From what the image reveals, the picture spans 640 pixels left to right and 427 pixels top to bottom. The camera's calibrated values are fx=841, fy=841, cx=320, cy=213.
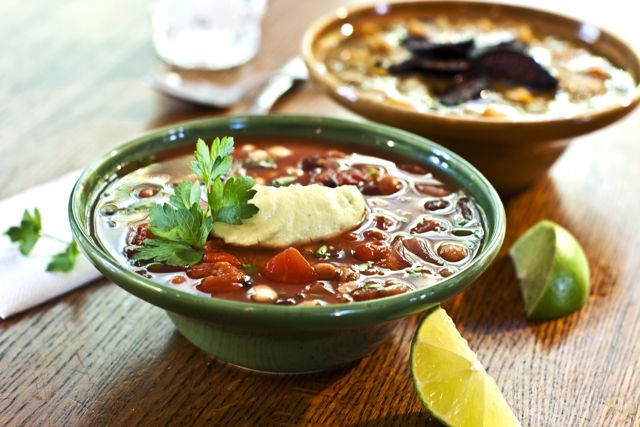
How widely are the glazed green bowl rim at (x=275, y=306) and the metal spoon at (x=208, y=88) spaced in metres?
0.86

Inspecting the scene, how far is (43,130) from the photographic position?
8.77ft

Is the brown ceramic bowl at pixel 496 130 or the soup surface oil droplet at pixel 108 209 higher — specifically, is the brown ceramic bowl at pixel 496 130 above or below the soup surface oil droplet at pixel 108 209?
below

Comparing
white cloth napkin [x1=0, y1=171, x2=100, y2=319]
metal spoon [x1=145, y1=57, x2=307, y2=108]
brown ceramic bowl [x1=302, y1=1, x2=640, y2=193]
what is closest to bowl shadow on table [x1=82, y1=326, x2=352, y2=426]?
white cloth napkin [x1=0, y1=171, x2=100, y2=319]

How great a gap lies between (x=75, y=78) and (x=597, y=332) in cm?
205

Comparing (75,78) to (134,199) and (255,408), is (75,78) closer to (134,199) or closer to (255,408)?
(134,199)

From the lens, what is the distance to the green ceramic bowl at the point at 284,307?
1373mm

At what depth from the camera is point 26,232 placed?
1976mm

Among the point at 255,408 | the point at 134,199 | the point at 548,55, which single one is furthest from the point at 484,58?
the point at 255,408

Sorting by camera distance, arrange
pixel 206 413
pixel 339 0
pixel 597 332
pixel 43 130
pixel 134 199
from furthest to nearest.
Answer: pixel 339 0 → pixel 43 130 → pixel 597 332 → pixel 134 199 → pixel 206 413

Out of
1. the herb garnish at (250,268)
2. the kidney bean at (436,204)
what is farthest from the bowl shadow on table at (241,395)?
the kidney bean at (436,204)

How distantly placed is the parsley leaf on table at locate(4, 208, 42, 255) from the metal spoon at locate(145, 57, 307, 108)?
964mm

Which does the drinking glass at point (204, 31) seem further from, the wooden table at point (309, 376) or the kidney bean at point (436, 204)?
the kidney bean at point (436, 204)

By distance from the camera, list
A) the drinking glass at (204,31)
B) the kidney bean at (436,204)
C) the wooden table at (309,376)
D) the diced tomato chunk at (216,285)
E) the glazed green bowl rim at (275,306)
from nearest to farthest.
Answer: the glazed green bowl rim at (275,306)
the diced tomato chunk at (216,285)
the wooden table at (309,376)
the kidney bean at (436,204)
the drinking glass at (204,31)

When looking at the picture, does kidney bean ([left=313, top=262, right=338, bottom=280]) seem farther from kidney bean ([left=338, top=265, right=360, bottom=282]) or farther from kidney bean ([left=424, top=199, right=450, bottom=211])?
kidney bean ([left=424, top=199, right=450, bottom=211])
